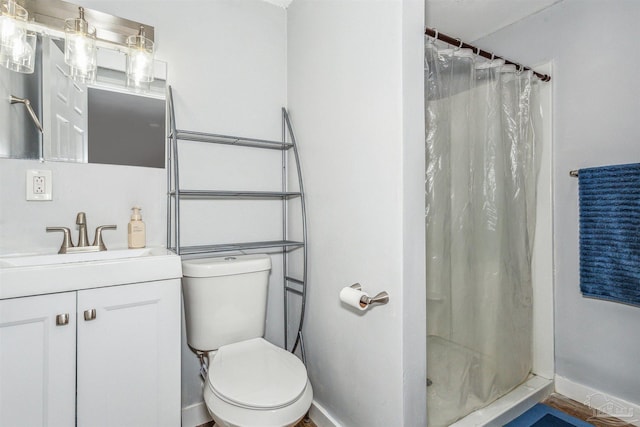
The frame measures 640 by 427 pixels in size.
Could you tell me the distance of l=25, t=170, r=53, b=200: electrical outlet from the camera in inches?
52.5

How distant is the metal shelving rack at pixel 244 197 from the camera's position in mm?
1553

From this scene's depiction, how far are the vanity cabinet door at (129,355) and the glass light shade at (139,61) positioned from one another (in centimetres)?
98

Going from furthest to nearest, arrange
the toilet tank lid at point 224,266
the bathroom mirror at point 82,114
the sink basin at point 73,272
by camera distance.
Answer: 1. the toilet tank lid at point 224,266
2. the bathroom mirror at point 82,114
3. the sink basin at point 73,272

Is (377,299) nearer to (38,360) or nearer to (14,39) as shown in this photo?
(38,360)

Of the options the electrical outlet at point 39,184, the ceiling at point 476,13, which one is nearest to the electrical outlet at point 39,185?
the electrical outlet at point 39,184

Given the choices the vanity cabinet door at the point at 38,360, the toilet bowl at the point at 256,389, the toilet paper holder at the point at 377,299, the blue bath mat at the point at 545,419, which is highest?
the toilet paper holder at the point at 377,299

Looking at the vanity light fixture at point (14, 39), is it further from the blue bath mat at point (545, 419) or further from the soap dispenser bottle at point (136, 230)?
the blue bath mat at point (545, 419)

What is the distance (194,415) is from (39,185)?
4.24 feet

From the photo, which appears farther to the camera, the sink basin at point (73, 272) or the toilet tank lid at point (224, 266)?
the toilet tank lid at point (224, 266)

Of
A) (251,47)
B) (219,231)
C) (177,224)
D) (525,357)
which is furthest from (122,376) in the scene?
(525,357)

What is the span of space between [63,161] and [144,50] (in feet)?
2.03

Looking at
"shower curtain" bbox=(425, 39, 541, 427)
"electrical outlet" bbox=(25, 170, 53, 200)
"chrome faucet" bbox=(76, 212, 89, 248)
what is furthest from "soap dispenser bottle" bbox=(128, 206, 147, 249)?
"shower curtain" bbox=(425, 39, 541, 427)

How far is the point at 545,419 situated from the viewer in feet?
5.41

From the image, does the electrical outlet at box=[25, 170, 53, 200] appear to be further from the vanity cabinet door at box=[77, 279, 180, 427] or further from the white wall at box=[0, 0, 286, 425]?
the vanity cabinet door at box=[77, 279, 180, 427]
